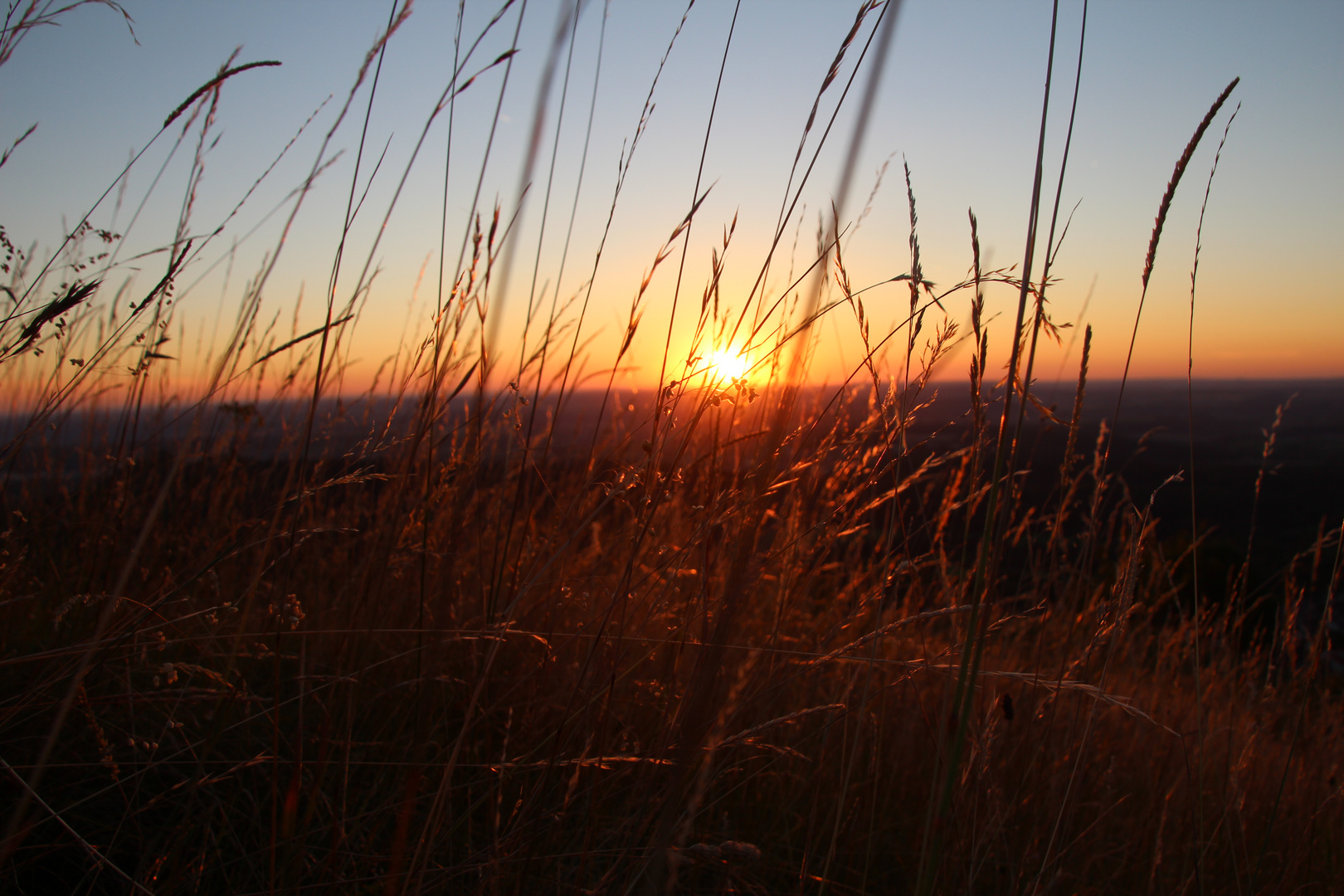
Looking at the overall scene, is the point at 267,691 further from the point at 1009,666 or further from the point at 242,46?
the point at 1009,666

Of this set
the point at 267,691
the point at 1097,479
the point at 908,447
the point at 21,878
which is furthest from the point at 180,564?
the point at 1097,479

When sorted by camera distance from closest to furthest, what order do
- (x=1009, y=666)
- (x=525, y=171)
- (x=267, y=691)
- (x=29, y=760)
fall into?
1. (x=525, y=171)
2. (x=29, y=760)
3. (x=267, y=691)
4. (x=1009, y=666)

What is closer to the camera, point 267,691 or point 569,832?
point 569,832

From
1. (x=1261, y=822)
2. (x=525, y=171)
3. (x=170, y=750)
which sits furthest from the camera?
(x=1261, y=822)

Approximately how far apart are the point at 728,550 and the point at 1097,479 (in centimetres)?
73

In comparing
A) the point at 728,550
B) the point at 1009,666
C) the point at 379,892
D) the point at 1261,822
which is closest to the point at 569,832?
the point at 379,892

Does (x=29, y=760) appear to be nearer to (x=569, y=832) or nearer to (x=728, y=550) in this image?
(x=569, y=832)

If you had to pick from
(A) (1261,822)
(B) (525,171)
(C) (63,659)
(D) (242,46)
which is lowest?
(A) (1261,822)

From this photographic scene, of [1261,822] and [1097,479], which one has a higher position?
[1097,479]

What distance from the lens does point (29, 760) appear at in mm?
1051

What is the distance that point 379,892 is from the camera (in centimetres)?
98

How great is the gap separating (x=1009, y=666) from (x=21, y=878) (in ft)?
6.97

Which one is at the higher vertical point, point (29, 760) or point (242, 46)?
point (242, 46)

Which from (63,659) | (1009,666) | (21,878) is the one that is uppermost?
(63,659)
